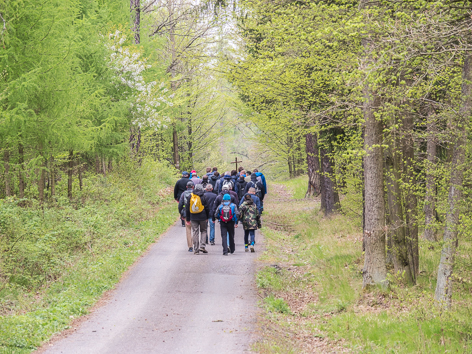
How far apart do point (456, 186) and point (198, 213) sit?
791 centimetres

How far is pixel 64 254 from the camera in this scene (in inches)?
509

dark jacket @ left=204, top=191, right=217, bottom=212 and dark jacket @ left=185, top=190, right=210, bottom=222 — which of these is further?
dark jacket @ left=204, top=191, right=217, bottom=212

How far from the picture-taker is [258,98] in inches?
668

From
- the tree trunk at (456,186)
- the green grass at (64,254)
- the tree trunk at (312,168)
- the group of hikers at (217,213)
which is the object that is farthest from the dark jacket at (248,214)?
the tree trunk at (312,168)

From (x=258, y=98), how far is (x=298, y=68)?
367 centimetres

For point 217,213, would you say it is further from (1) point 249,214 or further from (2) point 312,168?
(2) point 312,168

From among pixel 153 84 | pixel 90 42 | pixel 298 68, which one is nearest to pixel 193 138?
pixel 153 84

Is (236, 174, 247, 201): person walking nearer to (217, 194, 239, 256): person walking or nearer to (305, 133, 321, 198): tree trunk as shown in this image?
(217, 194, 239, 256): person walking

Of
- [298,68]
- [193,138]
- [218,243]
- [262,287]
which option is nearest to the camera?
[262,287]

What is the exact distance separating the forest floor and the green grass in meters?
3.68

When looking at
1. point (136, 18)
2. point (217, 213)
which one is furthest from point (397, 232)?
point (136, 18)

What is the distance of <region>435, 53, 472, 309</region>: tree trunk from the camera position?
24.5 feet

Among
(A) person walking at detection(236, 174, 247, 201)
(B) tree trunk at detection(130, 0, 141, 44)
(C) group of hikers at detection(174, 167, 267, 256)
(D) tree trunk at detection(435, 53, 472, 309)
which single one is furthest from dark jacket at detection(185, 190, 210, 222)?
(B) tree trunk at detection(130, 0, 141, 44)

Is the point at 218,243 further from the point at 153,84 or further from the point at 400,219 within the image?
the point at 153,84
